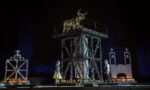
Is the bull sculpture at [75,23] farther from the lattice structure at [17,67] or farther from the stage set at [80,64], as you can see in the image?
the lattice structure at [17,67]

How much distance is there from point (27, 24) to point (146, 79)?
1268 cm

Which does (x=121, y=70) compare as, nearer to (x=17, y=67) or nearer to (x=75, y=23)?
(x=75, y=23)

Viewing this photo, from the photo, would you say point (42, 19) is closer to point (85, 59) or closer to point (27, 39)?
point (27, 39)

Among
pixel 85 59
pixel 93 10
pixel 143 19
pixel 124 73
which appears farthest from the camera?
pixel 93 10

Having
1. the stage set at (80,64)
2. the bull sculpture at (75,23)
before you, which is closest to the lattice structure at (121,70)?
the stage set at (80,64)

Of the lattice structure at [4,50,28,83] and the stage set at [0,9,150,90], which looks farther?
the lattice structure at [4,50,28,83]

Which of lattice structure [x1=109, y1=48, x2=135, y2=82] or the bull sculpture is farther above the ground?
the bull sculpture

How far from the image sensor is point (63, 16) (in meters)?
17.3

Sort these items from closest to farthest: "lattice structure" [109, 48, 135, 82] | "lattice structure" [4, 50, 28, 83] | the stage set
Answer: the stage set, "lattice structure" [109, 48, 135, 82], "lattice structure" [4, 50, 28, 83]

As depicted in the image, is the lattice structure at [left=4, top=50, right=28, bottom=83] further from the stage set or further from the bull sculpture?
→ the bull sculpture

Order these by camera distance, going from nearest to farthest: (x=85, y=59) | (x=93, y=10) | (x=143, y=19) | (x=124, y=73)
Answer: (x=85, y=59)
(x=124, y=73)
(x=143, y=19)
(x=93, y=10)

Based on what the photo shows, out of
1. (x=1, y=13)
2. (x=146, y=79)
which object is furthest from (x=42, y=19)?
(x=146, y=79)

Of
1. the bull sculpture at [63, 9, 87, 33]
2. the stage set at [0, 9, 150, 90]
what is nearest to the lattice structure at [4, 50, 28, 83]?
the stage set at [0, 9, 150, 90]

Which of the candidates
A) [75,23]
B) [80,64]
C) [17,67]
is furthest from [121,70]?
[17,67]
